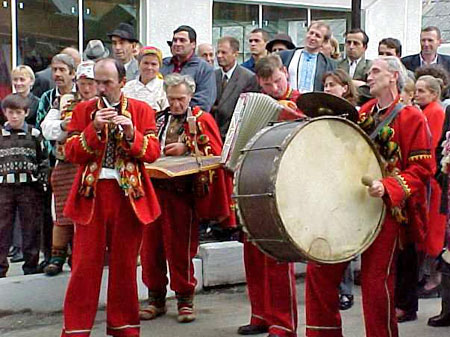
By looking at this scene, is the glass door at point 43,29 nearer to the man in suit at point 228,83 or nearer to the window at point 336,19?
the window at point 336,19

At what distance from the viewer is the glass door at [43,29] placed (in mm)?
12484

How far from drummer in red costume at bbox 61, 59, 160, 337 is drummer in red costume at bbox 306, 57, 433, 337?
1.19m

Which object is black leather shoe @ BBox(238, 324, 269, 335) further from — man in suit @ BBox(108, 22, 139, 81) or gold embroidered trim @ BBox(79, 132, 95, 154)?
man in suit @ BBox(108, 22, 139, 81)

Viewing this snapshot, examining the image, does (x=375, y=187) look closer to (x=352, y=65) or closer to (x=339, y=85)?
(x=339, y=85)

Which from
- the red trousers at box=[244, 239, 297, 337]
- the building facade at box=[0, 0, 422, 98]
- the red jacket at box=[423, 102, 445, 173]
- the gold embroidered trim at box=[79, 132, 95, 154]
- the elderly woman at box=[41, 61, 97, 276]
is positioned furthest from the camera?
the building facade at box=[0, 0, 422, 98]

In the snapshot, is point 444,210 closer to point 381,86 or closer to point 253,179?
point 381,86

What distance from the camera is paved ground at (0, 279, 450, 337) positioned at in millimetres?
6617

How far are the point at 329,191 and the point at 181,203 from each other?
195 cm

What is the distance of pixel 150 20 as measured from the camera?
43.2 ft

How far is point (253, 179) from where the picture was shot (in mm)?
5129

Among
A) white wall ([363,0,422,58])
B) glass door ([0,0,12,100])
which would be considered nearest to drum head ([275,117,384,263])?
glass door ([0,0,12,100])

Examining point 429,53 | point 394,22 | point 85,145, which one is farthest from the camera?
point 394,22

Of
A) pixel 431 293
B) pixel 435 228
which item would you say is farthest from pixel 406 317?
pixel 431 293

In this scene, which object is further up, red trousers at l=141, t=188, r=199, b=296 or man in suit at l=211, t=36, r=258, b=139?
man in suit at l=211, t=36, r=258, b=139
